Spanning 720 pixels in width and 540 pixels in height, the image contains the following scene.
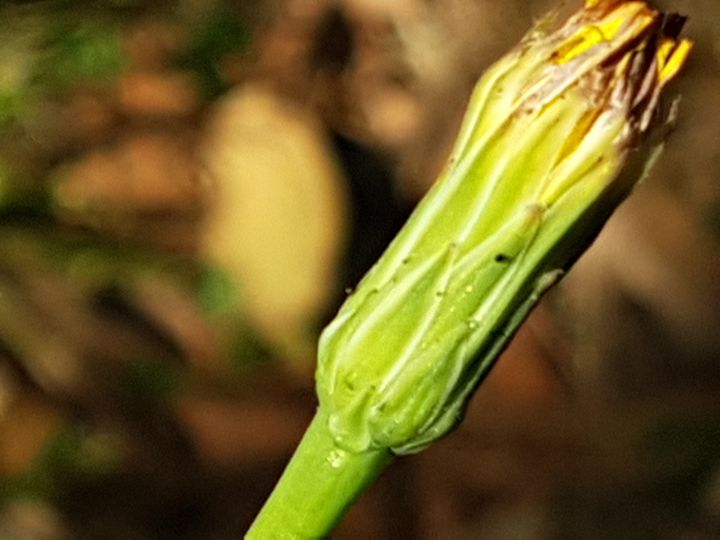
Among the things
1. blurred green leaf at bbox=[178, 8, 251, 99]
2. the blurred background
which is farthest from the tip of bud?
blurred green leaf at bbox=[178, 8, 251, 99]

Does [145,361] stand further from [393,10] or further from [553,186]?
[553,186]

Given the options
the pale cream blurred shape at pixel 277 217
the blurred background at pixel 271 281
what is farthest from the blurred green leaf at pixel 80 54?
the pale cream blurred shape at pixel 277 217

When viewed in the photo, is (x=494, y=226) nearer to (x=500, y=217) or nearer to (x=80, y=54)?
(x=500, y=217)

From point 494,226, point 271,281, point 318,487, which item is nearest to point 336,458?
point 318,487

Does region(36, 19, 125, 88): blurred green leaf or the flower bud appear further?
region(36, 19, 125, 88): blurred green leaf

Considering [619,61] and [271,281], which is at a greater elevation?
[619,61]

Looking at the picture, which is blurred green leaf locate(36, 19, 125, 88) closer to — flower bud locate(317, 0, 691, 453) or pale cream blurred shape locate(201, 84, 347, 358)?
pale cream blurred shape locate(201, 84, 347, 358)

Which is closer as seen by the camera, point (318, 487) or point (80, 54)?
point (318, 487)
